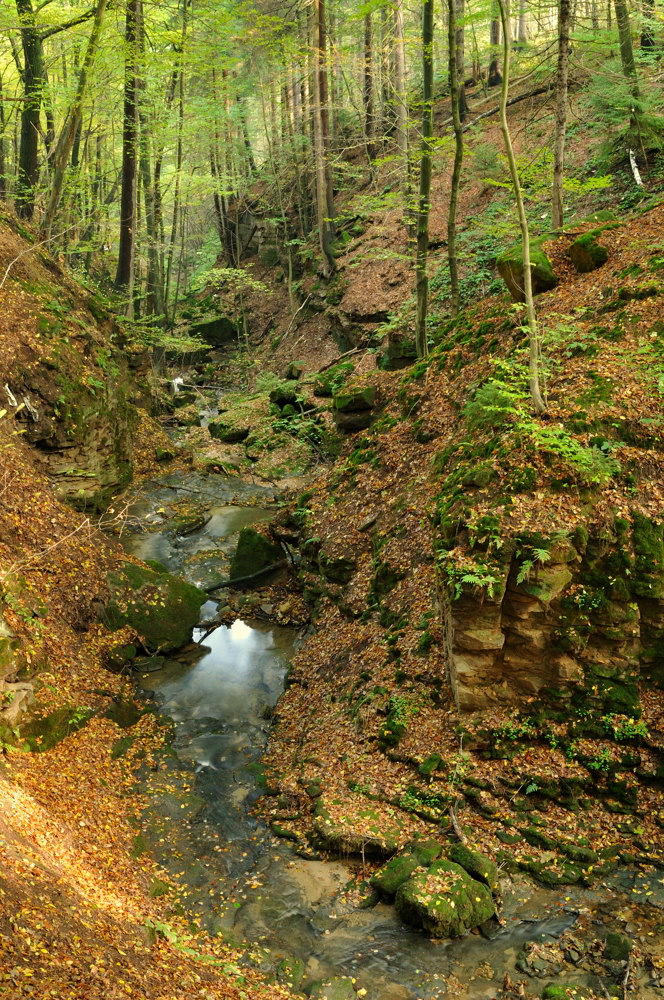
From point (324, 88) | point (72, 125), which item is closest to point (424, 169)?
point (72, 125)

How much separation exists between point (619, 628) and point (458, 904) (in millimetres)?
3859

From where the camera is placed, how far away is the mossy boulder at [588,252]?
11609 millimetres

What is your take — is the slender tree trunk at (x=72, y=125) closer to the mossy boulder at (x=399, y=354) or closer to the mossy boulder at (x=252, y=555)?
the mossy boulder at (x=399, y=354)

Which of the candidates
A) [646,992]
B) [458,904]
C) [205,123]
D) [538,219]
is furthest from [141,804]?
[205,123]

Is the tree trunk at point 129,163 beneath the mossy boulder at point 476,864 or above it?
above

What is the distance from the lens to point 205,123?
26.2 metres

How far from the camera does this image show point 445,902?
6828 mm

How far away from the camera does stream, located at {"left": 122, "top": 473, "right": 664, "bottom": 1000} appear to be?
Answer: 663cm

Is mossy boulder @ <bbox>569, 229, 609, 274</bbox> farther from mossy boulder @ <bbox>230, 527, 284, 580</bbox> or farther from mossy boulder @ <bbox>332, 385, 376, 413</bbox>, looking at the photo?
mossy boulder @ <bbox>230, 527, 284, 580</bbox>

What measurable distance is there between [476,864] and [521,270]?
9405 millimetres

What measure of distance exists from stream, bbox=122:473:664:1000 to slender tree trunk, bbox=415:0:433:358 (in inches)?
315

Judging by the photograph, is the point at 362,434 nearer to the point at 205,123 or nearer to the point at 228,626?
the point at 228,626

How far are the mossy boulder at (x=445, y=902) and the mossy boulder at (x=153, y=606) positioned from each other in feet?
25.9

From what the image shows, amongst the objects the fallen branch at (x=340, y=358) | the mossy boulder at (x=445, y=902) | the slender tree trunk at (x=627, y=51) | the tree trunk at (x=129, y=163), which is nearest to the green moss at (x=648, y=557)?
the mossy boulder at (x=445, y=902)
